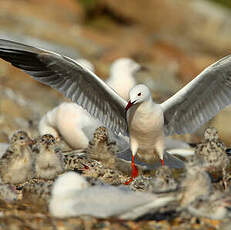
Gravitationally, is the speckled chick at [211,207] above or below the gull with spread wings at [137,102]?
below

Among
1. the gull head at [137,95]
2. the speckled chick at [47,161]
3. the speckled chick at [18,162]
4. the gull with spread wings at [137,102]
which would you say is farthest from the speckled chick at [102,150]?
the speckled chick at [18,162]

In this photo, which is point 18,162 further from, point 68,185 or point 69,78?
point 68,185

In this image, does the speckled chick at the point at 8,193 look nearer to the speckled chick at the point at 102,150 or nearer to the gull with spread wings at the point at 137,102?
the gull with spread wings at the point at 137,102

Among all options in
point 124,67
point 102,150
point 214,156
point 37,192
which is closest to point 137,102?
point 214,156

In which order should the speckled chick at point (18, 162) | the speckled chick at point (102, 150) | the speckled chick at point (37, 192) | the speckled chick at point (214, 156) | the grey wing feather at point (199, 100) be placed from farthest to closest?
1. the speckled chick at point (102, 150)
2. the grey wing feather at point (199, 100)
3. the speckled chick at point (214, 156)
4. the speckled chick at point (18, 162)
5. the speckled chick at point (37, 192)

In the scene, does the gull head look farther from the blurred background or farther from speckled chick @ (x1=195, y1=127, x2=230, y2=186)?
the blurred background

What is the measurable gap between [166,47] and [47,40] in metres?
4.90

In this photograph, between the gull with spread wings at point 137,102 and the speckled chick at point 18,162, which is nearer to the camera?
the speckled chick at point 18,162

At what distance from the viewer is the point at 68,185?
568 centimetres

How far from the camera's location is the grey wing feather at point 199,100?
328 inches

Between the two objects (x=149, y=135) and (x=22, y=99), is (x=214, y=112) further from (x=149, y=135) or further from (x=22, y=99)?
(x=22, y=99)

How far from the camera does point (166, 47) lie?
78.9 ft

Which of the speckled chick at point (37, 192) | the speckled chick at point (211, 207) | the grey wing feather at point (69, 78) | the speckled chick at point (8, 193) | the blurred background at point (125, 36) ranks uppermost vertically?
the blurred background at point (125, 36)

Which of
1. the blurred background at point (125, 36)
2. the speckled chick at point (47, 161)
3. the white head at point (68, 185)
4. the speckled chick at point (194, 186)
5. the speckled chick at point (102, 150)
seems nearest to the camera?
the white head at point (68, 185)
